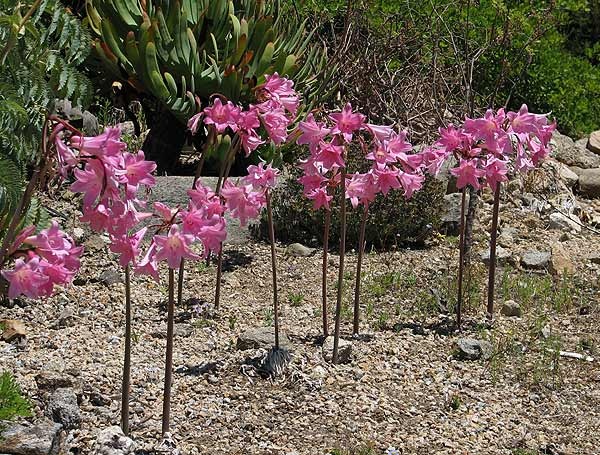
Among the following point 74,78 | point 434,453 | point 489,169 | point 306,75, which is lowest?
point 434,453

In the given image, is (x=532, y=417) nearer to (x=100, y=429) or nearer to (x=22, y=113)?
(x=100, y=429)

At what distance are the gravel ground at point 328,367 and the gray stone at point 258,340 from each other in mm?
53

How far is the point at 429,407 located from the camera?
170 inches

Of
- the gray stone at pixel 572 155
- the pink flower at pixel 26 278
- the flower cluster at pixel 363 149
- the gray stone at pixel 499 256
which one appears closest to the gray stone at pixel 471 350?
the flower cluster at pixel 363 149

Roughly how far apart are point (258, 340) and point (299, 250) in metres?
1.79

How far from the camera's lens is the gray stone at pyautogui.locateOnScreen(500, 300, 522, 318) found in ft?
17.8

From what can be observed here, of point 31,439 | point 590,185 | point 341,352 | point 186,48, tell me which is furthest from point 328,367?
point 590,185

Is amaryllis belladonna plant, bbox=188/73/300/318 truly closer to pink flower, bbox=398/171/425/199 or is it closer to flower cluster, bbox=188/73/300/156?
flower cluster, bbox=188/73/300/156

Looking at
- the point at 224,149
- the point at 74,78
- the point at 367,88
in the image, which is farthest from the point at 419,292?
the point at 367,88

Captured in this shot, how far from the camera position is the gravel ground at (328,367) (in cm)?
402

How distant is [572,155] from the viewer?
8.89 metres

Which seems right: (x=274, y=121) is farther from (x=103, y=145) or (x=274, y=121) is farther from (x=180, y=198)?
(x=180, y=198)

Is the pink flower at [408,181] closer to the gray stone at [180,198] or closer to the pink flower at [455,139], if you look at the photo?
the pink flower at [455,139]

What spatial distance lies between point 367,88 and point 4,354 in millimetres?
4485
